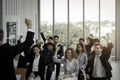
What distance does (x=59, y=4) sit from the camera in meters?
15.3

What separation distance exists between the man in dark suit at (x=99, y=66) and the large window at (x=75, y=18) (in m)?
9.62

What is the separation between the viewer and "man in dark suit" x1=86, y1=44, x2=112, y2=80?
576cm

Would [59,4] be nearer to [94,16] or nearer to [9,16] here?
[94,16]

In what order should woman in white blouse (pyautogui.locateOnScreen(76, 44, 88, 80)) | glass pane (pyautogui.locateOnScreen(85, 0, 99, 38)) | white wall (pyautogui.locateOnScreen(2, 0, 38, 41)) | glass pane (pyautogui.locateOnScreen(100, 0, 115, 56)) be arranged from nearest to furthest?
woman in white blouse (pyautogui.locateOnScreen(76, 44, 88, 80)), white wall (pyautogui.locateOnScreen(2, 0, 38, 41)), glass pane (pyautogui.locateOnScreen(85, 0, 99, 38)), glass pane (pyautogui.locateOnScreen(100, 0, 115, 56))

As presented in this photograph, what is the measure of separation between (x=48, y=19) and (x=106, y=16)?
310cm

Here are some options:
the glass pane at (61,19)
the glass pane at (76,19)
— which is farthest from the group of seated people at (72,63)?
the glass pane at (76,19)

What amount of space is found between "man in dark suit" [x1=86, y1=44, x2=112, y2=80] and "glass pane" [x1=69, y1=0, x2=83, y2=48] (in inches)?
376

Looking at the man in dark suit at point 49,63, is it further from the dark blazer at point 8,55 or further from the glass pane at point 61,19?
the glass pane at point 61,19

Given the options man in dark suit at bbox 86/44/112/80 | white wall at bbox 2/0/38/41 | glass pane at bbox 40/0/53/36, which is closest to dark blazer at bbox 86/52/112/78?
man in dark suit at bbox 86/44/112/80

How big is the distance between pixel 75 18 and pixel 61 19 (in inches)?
28.9

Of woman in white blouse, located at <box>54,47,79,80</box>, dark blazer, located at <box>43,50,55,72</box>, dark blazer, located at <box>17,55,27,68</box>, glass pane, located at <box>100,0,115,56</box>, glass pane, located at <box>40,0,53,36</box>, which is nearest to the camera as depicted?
woman in white blouse, located at <box>54,47,79,80</box>

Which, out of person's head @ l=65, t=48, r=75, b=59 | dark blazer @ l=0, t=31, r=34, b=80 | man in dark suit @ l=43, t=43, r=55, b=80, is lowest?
man in dark suit @ l=43, t=43, r=55, b=80

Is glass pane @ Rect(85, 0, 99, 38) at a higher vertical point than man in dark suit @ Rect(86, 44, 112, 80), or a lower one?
higher

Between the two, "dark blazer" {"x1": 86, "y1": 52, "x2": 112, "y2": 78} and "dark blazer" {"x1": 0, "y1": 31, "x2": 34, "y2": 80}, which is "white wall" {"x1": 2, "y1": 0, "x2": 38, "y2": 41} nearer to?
"dark blazer" {"x1": 86, "y1": 52, "x2": 112, "y2": 78}
